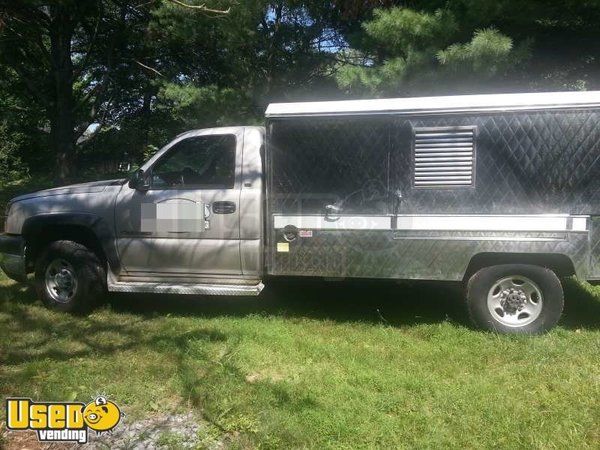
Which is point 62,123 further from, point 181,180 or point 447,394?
point 447,394

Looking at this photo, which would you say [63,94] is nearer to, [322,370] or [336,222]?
[336,222]

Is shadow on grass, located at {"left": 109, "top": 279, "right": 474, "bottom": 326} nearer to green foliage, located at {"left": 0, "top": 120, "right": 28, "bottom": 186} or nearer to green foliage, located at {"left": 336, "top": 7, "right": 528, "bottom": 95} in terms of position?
green foliage, located at {"left": 336, "top": 7, "right": 528, "bottom": 95}

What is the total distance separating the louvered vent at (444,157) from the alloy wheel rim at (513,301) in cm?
105

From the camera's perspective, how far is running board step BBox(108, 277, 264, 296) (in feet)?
16.1

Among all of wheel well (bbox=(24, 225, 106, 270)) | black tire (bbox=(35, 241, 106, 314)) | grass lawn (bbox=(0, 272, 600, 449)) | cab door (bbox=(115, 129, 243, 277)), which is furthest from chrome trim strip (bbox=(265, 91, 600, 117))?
black tire (bbox=(35, 241, 106, 314))

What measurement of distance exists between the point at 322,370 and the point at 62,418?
74.4 inches

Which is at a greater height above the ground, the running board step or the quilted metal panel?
the quilted metal panel

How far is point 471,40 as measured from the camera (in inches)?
265

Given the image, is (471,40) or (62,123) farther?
(62,123)

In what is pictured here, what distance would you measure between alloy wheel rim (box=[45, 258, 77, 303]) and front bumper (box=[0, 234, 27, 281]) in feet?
0.93

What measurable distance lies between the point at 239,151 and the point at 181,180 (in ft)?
2.50

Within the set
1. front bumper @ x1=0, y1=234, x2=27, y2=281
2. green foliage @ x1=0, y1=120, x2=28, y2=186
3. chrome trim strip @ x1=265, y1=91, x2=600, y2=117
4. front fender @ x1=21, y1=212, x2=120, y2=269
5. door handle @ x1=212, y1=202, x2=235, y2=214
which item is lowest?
front bumper @ x1=0, y1=234, x2=27, y2=281

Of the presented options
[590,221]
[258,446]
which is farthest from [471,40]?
[258,446]

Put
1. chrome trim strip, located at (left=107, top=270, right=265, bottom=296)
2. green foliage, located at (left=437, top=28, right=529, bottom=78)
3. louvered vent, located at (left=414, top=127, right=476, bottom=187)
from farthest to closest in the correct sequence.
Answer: green foliage, located at (left=437, top=28, right=529, bottom=78)
chrome trim strip, located at (left=107, top=270, right=265, bottom=296)
louvered vent, located at (left=414, top=127, right=476, bottom=187)
